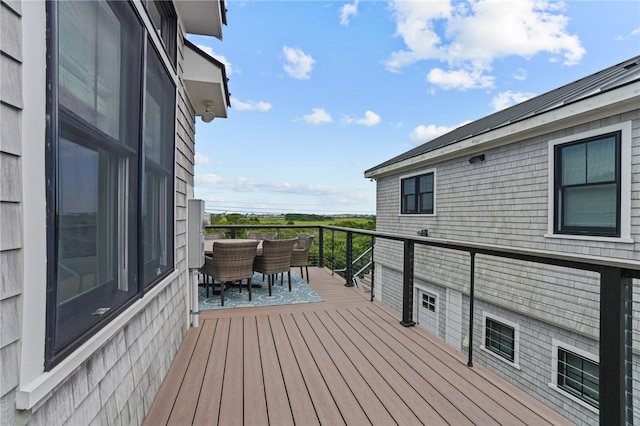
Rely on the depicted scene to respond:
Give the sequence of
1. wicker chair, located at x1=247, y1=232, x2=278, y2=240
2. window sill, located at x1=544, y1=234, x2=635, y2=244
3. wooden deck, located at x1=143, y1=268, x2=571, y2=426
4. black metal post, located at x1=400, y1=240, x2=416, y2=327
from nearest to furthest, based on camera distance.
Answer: wooden deck, located at x1=143, y1=268, x2=571, y2=426, black metal post, located at x1=400, y1=240, x2=416, y2=327, window sill, located at x1=544, y1=234, x2=635, y2=244, wicker chair, located at x1=247, y1=232, x2=278, y2=240

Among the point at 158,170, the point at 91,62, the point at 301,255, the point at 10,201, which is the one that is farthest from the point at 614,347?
the point at 301,255

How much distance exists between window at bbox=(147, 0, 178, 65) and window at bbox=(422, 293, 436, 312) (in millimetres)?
7011

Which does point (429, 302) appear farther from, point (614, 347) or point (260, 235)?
point (614, 347)

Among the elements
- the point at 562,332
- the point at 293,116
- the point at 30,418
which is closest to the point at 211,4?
the point at 30,418

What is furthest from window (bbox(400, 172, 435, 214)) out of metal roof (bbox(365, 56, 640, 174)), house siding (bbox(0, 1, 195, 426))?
house siding (bbox(0, 1, 195, 426))

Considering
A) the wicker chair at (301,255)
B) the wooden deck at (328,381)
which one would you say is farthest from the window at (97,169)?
the wicker chair at (301,255)

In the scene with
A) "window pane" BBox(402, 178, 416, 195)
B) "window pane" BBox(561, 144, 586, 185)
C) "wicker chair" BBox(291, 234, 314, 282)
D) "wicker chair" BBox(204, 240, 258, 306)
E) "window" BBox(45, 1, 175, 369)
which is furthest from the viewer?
"window pane" BBox(402, 178, 416, 195)

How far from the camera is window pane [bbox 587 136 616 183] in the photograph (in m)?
3.92

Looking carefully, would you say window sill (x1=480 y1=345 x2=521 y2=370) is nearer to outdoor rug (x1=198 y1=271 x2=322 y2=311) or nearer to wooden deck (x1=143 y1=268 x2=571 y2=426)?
wooden deck (x1=143 y1=268 x2=571 y2=426)

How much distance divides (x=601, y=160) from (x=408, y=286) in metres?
3.34

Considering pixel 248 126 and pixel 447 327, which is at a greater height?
pixel 248 126

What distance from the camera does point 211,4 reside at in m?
2.84

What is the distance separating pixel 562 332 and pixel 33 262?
231 inches

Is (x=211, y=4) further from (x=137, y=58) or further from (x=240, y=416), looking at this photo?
(x=240, y=416)
